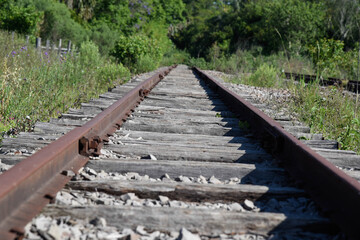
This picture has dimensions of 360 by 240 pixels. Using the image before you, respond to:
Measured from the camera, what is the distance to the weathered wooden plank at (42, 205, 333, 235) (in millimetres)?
1598

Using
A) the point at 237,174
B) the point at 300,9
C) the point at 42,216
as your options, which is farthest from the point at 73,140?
the point at 300,9

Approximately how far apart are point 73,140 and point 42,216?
2.27ft

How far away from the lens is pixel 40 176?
1738 millimetres

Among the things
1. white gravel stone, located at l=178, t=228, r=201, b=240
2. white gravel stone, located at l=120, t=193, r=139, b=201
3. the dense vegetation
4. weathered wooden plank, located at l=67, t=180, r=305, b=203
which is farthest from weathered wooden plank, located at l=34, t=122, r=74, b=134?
white gravel stone, located at l=178, t=228, r=201, b=240

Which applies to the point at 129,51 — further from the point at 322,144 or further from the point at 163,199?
the point at 163,199

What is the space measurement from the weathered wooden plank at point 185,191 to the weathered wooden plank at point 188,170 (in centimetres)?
31

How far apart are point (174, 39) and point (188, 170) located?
6225cm

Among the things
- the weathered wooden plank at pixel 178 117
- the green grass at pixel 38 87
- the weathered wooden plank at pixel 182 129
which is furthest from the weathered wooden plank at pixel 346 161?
the green grass at pixel 38 87

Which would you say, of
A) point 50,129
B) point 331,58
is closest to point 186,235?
point 50,129

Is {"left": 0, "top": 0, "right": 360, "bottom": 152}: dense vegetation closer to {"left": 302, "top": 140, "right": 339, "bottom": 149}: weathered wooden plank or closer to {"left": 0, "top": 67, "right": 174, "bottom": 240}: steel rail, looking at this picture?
{"left": 302, "top": 140, "right": 339, "bottom": 149}: weathered wooden plank

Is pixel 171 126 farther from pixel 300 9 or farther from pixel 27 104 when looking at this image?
pixel 300 9

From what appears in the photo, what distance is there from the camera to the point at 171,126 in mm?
3516

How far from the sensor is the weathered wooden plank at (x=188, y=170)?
89.7 inches

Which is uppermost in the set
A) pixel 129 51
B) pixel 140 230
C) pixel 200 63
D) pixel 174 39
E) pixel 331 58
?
pixel 174 39
